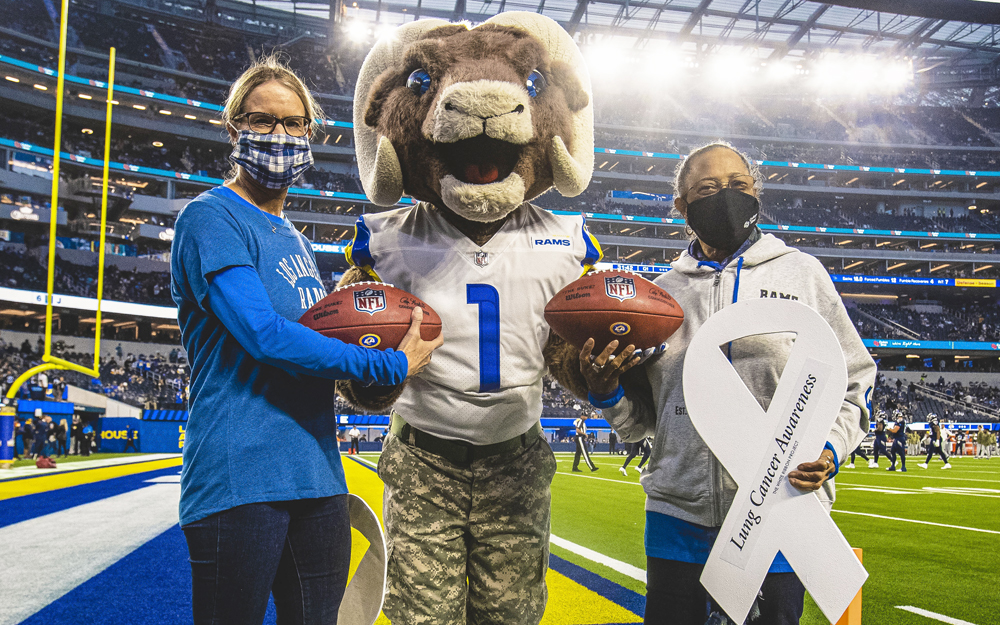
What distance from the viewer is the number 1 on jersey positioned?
209cm

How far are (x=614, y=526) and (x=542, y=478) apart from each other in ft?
14.9

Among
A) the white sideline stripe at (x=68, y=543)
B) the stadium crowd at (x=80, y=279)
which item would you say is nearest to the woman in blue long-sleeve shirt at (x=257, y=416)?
the white sideline stripe at (x=68, y=543)

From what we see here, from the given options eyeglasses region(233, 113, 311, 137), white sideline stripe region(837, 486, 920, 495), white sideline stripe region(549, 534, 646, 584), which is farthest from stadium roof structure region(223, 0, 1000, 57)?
eyeglasses region(233, 113, 311, 137)

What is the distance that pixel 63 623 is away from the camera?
10.4 ft

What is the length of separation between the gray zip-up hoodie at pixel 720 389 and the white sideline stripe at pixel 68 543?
10.4 feet

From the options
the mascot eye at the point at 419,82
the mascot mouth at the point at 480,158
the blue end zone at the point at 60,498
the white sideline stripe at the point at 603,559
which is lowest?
the blue end zone at the point at 60,498

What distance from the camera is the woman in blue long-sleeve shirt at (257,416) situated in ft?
5.16

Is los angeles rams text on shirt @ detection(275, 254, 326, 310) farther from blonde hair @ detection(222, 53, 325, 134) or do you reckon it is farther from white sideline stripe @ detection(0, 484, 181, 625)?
white sideline stripe @ detection(0, 484, 181, 625)

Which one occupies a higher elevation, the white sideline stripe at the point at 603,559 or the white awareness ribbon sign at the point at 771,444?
the white awareness ribbon sign at the point at 771,444

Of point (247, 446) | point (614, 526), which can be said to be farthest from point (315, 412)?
point (614, 526)

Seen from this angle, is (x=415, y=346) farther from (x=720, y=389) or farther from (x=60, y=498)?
(x=60, y=498)

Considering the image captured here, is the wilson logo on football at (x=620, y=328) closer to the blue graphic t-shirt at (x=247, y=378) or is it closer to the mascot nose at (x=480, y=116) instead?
the blue graphic t-shirt at (x=247, y=378)

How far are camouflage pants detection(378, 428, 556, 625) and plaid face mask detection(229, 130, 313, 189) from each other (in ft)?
2.95

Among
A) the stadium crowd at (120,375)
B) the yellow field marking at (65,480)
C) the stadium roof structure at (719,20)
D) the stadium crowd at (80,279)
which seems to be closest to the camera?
the yellow field marking at (65,480)
